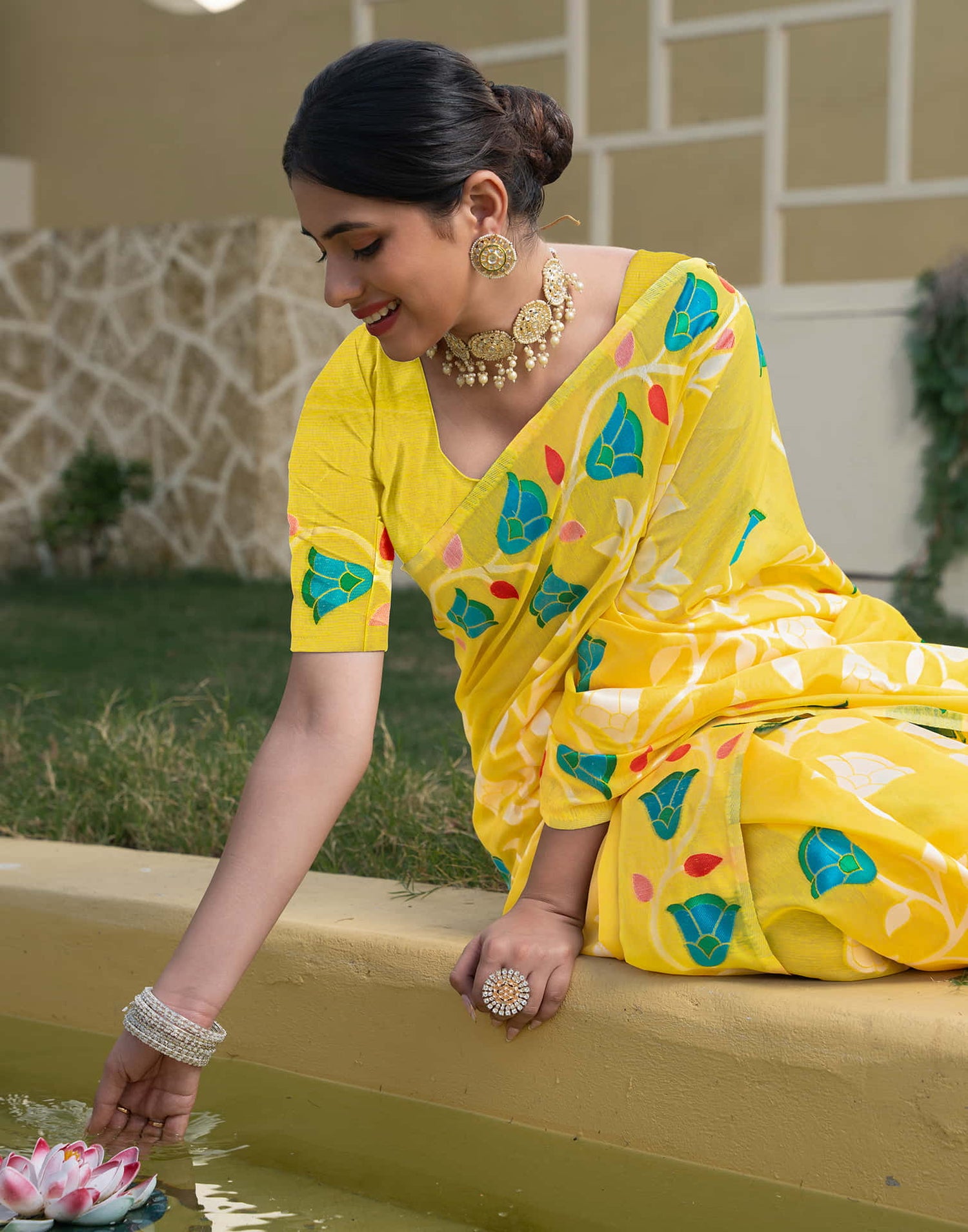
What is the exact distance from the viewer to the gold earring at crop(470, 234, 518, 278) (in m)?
1.67

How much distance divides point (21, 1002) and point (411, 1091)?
0.70m

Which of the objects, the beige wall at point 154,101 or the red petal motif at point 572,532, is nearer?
the red petal motif at point 572,532

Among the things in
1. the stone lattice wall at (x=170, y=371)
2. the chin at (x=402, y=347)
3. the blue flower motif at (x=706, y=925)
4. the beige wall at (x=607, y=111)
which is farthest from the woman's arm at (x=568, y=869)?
the stone lattice wall at (x=170, y=371)

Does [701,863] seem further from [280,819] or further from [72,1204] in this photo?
[72,1204]

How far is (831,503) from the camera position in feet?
20.6

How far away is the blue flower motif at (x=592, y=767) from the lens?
5.70 ft

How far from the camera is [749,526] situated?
70.9 inches

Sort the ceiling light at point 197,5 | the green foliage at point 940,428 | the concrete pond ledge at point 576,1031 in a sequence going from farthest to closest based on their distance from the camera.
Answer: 1. the ceiling light at point 197,5
2. the green foliage at point 940,428
3. the concrete pond ledge at point 576,1031

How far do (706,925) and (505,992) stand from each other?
0.25 metres

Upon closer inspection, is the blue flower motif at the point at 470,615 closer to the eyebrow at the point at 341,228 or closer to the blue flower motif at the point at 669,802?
the blue flower motif at the point at 669,802

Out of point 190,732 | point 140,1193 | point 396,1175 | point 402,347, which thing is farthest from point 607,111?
point 140,1193

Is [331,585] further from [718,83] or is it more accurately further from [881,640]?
[718,83]

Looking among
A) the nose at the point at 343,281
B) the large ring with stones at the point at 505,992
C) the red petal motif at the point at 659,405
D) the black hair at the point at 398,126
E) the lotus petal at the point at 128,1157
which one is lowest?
the lotus petal at the point at 128,1157

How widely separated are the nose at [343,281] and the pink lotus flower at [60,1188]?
0.90 m
